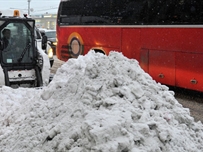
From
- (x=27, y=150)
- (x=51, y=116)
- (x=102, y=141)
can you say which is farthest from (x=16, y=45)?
(x=102, y=141)

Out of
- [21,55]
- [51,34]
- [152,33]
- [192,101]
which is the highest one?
[51,34]

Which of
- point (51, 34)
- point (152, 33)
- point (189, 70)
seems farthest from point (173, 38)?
point (51, 34)

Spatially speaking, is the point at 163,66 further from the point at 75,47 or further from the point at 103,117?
the point at 103,117

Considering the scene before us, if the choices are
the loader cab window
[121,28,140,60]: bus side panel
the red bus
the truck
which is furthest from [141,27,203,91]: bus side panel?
the loader cab window

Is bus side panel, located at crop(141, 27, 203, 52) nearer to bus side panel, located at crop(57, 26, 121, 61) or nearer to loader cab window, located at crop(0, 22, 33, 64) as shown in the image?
bus side panel, located at crop(57, 26, 121, 61)

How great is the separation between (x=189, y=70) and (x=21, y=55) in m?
4.91

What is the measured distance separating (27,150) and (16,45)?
179 inches

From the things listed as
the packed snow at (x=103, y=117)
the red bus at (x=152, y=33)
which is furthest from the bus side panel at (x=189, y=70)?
the packed snow at (x=103, y=117)

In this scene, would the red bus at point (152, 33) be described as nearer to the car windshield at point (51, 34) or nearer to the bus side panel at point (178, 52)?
the bus side panel at point (178, 52)

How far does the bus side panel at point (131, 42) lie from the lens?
407 inches

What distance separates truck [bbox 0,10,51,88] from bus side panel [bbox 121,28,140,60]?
3441 mm

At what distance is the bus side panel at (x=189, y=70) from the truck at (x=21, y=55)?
3995mm

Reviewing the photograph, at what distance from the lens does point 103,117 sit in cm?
417

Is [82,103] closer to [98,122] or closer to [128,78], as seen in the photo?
[98,122]
